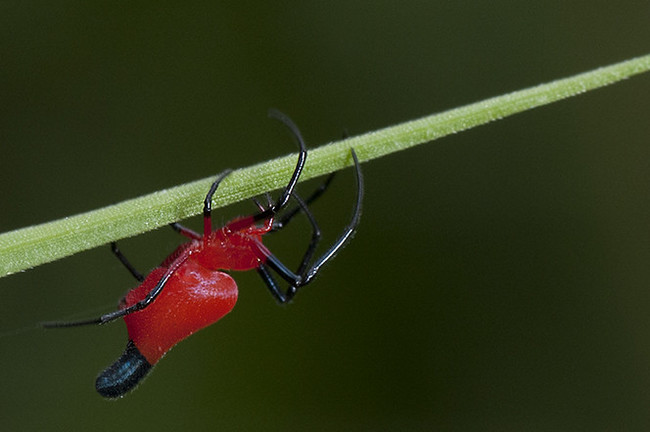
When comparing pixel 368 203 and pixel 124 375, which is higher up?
pixel 368 203

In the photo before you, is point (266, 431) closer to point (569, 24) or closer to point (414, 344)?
point (414, 344)

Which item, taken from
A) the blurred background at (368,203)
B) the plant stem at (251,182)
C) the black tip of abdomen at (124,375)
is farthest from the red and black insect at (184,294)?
the blurred background at (368,203)

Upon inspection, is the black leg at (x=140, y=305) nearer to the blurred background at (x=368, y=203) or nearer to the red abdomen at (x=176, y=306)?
the red abdomen at (x=176, y=306)

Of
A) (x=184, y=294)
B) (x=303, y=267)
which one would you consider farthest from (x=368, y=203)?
(x=184, y=294)

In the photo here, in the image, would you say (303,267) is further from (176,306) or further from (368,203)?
(368,203)

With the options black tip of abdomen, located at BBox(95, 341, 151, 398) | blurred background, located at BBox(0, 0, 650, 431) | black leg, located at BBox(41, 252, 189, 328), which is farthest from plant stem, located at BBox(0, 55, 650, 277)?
blurred background, located at BBox(0, 0, 650, 431)

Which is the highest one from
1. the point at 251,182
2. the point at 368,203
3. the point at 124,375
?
the point at 368,203

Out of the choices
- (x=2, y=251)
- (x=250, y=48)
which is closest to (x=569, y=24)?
(x=250, y=48)
